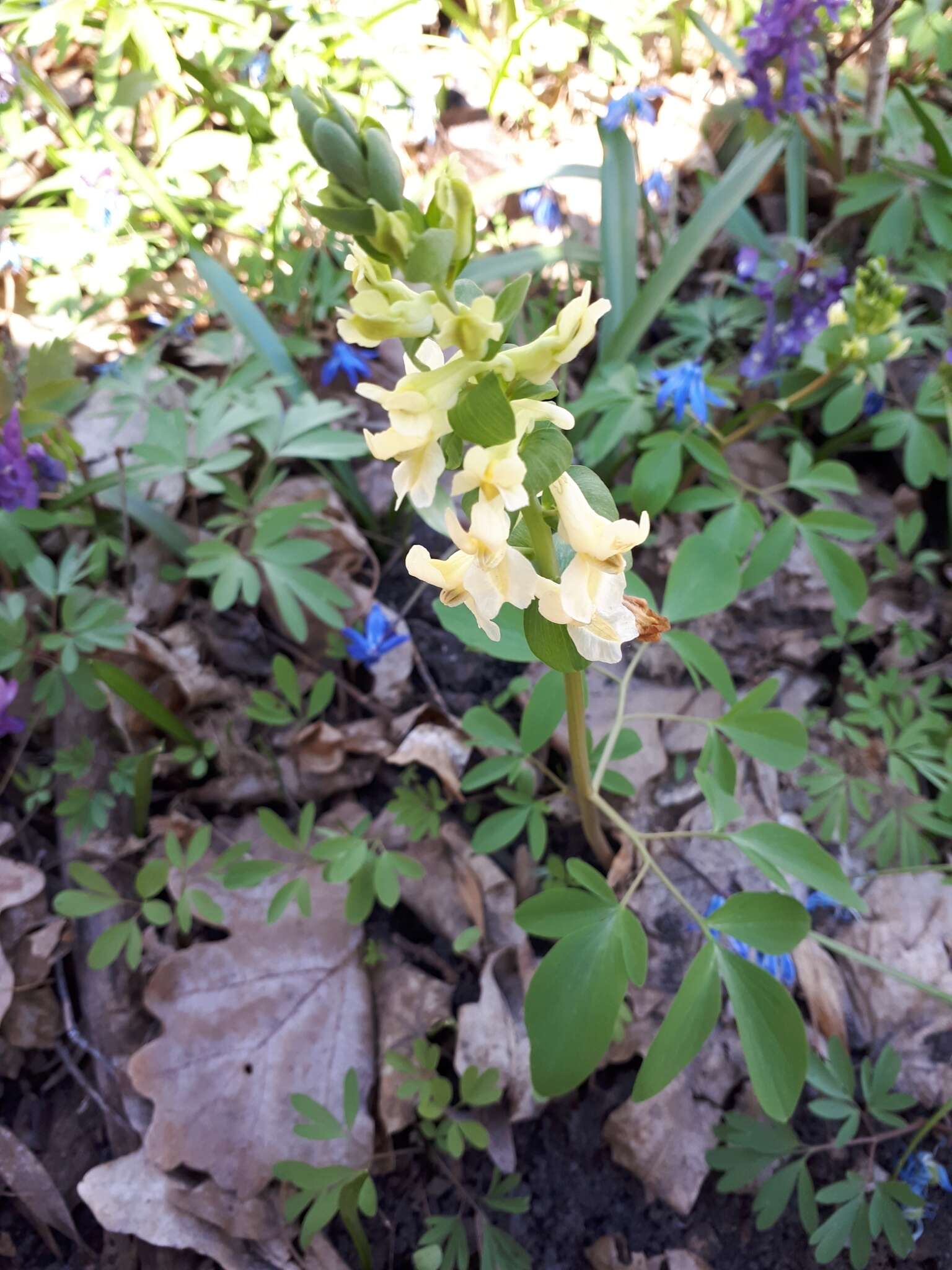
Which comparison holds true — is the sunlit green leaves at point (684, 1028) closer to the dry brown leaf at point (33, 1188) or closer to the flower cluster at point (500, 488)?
the flower cluster at point (500, 488)

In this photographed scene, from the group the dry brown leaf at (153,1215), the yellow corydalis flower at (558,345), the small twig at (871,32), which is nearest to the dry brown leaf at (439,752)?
the dry brown leaf at (153,1215)

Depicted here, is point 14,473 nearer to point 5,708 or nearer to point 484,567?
point 5,708

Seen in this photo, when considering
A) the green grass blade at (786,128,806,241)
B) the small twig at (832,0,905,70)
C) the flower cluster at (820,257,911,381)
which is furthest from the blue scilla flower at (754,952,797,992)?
the small twig at (832,0,905,70)

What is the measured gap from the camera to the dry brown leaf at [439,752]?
1723 mm

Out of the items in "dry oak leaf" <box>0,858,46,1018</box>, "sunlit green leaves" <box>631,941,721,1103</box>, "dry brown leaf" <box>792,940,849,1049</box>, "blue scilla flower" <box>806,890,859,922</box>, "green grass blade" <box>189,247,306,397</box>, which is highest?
"green grass blade" <box>189,247,306,397</box>

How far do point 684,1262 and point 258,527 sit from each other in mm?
1535

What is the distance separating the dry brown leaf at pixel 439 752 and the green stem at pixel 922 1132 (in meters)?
0.96

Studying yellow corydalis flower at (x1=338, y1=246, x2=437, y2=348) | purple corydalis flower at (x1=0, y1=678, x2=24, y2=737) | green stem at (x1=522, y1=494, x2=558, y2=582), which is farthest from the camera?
purple corydalis flower at (x1=0, y1=678, x2=24, y2=737)

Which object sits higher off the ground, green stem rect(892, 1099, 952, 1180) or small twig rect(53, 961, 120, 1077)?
green stem rect(892, 1099, 952, 1180)

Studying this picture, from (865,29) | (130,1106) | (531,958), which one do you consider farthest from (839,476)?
(130,1106)

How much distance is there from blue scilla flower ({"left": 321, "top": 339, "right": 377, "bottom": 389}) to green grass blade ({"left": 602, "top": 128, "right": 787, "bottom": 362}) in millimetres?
641

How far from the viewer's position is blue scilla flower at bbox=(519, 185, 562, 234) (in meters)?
2.39

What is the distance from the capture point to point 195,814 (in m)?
1.78

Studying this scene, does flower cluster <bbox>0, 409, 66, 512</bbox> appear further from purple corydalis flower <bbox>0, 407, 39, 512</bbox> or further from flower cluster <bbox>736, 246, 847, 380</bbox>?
flower cluster <bbox>736, 246, 847, 380</bbox>
